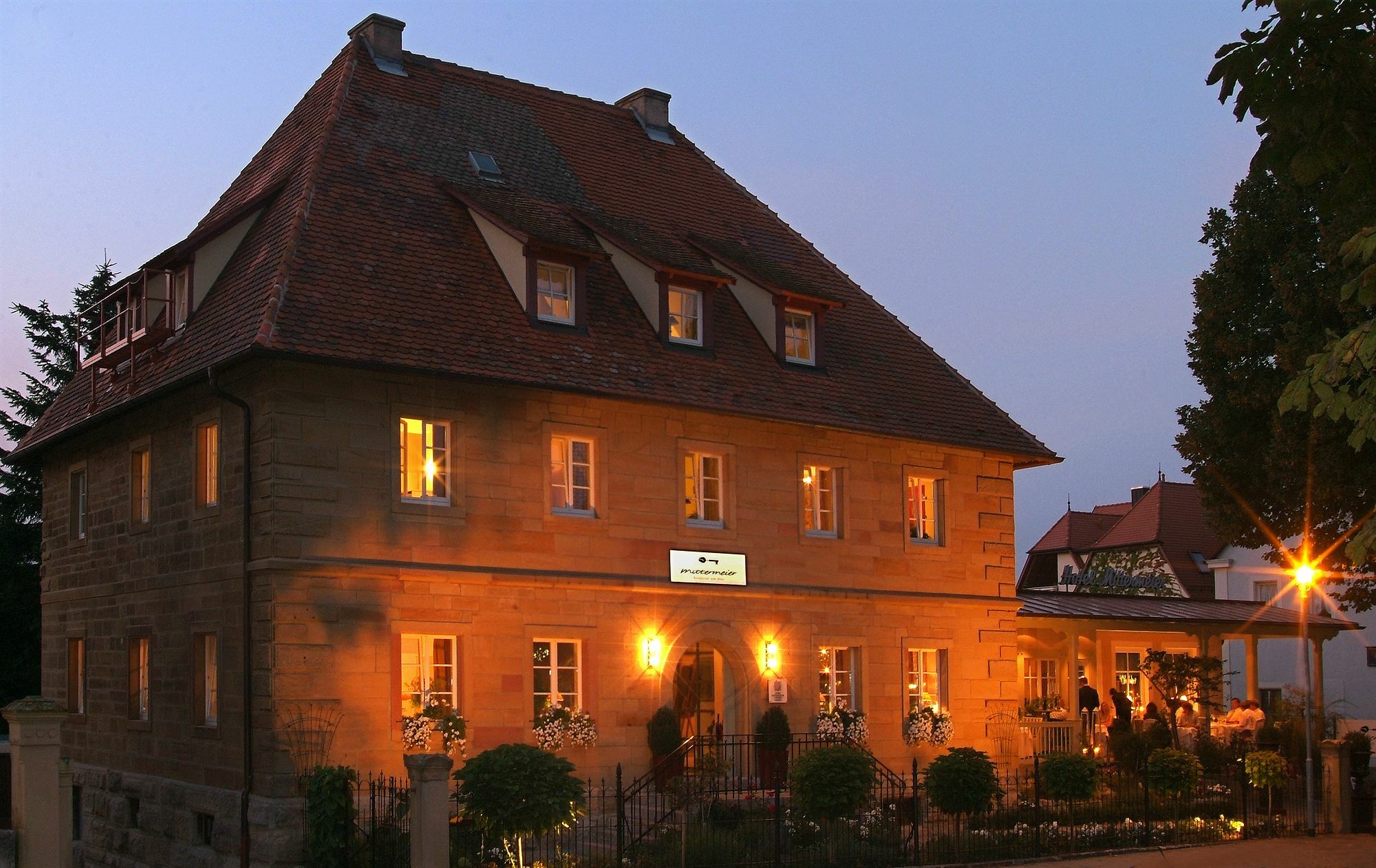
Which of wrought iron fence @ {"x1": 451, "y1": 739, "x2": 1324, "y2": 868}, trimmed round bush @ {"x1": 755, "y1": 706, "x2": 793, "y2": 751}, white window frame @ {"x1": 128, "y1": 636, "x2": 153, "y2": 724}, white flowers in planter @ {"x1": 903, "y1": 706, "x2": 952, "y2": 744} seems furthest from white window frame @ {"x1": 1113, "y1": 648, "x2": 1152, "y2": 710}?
white window frame @ {"x1": 128, "y1": 636, "x2": 153, "y2": 724}

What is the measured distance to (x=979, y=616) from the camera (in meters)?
26.5

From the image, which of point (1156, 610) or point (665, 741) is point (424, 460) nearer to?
point (665, 741)

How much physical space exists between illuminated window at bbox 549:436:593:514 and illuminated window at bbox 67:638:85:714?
30.5ft

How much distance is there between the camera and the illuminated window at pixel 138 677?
22.3m

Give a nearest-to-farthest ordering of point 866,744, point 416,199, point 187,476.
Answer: point 187,476 < point 416,199 < point 866,744

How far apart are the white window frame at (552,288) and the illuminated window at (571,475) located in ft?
6.04

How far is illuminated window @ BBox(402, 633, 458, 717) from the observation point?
19.6 m

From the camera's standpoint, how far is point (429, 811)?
15.3m

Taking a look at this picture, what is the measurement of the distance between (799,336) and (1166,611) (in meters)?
11.5

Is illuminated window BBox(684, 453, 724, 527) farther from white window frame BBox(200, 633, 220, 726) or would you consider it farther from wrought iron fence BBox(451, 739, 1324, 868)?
white window frame BBox(200, 633, 220, 726)

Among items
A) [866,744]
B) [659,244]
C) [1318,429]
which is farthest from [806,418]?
[1318,429]

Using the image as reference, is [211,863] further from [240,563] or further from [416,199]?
[416,199]

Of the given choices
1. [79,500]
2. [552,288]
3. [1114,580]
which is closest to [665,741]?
[552,288]

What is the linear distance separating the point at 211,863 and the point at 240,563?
12.9 feet
